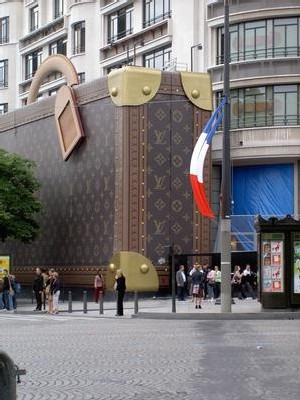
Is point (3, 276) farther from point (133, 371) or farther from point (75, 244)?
point (133, 371)

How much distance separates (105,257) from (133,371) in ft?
91.9

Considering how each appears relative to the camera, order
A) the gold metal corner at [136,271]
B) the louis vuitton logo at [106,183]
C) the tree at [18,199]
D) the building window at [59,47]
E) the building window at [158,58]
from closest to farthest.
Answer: the gold metal corner at [136,271], the louis vuitton logo at [106,183], the tree at [18,199], the building window at [158,58], the building window at [59,47]

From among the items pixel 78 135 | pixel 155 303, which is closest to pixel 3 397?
pixel 155 303

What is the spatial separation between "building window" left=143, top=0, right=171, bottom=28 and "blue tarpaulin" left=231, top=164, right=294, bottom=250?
1135 centimetres

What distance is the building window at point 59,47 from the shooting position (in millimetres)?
62275

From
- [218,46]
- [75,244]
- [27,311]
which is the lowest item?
[27,311]

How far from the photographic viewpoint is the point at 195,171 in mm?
28750

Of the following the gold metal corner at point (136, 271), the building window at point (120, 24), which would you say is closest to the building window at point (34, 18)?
the building window at point (120, 24)

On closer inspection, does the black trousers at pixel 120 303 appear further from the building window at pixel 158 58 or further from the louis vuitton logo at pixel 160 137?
the building window at pixel 158 58

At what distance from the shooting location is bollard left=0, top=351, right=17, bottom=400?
4.51m

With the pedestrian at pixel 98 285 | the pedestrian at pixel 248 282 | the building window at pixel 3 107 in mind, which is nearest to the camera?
the pedestrian at pixel 248 282

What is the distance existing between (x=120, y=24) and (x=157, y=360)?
44.1 m

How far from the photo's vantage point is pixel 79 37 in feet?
194

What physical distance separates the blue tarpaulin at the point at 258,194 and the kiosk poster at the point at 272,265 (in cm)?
1691
